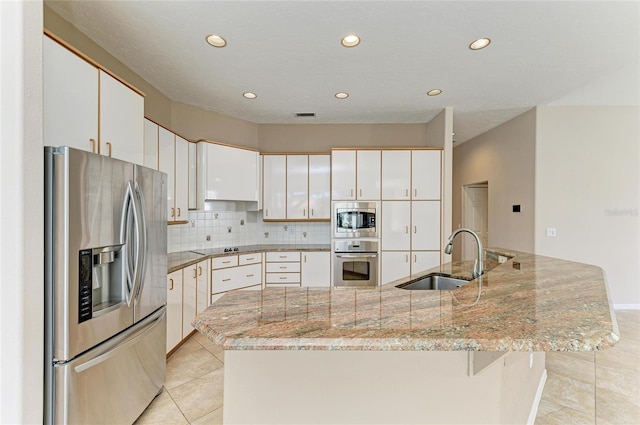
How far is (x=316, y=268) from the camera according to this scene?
4.05 m

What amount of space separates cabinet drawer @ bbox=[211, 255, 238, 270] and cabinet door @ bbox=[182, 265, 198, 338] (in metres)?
0.36

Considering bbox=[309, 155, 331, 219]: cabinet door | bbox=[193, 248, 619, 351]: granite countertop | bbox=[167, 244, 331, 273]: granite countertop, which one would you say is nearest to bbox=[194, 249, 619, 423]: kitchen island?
bbox=[193, 248, 619, 351]: granite countertop

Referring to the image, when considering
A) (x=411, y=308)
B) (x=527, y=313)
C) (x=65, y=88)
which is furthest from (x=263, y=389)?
(x=65, y=88)

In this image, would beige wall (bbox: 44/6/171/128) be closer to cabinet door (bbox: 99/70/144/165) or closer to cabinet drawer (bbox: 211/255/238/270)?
cabinet door (bbox: 99/70/144/165)

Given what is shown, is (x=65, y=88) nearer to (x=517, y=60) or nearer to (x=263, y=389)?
(x=263, y=389)

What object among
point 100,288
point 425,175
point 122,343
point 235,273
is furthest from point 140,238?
point 425,175

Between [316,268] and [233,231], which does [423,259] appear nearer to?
[316,268]

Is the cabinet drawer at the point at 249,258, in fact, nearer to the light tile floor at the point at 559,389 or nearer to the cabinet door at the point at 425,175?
the light tile floor at the point at 559,389

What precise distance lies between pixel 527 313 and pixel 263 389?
38.5 inches

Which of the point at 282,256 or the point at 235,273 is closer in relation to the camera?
the point at 235,273

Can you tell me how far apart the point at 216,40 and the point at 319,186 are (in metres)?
2.33

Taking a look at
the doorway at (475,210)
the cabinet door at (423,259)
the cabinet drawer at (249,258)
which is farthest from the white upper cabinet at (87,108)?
the doorway at (475,210)

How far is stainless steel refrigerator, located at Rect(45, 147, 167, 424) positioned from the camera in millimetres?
1360

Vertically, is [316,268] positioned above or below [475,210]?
below
